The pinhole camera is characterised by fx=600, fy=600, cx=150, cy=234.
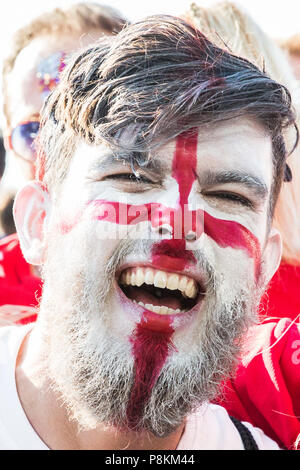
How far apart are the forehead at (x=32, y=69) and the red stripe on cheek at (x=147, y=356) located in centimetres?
126

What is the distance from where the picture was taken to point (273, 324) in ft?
6.63

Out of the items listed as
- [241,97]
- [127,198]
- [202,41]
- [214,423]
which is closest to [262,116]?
[241,97]

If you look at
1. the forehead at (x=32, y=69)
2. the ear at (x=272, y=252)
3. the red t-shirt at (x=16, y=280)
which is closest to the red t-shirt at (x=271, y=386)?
the ear at (x=272, y=252)

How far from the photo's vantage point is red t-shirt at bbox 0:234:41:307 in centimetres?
236

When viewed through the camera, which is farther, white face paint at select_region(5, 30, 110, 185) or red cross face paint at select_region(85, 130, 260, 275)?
white face paint at select_region(5, 30, 110, 185)

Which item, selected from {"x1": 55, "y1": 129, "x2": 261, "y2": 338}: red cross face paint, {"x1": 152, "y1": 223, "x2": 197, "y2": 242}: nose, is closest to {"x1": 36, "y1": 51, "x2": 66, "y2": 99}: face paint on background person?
{"x1": 55, "y1": 129, "x2": 261, "y2": 338}: red cross face paint

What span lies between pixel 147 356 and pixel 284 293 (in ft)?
3.59

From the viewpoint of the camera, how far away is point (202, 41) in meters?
1.55

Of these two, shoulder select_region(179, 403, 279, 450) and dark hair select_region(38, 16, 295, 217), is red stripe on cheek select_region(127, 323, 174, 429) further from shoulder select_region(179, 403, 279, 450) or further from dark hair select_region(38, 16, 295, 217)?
dark hair select_region(38, 16, 295, 217)

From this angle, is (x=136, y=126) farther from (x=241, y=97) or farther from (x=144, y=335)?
(x=144, y=335)

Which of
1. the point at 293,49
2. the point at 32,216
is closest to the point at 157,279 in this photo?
the point at 32,216

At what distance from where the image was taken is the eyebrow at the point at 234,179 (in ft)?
4.79

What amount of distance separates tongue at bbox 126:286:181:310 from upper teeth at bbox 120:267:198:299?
50 millimetres
